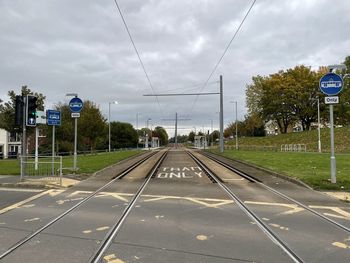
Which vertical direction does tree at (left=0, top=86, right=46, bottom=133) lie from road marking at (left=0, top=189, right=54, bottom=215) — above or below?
above

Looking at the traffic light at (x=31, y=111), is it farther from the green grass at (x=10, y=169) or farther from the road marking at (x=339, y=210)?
the road marking at (x=339, y=210)

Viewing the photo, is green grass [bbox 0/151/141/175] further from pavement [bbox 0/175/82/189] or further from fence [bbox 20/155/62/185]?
pavement [bbox 0/175/82/189]

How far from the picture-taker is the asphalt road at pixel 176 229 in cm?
639

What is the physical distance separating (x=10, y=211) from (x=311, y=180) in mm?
10564

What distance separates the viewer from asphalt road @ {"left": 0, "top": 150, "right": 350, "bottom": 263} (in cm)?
639

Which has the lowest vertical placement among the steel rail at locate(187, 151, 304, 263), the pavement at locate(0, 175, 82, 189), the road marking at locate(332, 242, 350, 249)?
the road marking at locate(332, 242, 350, 249)

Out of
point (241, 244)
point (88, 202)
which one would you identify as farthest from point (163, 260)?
point (88, 202)

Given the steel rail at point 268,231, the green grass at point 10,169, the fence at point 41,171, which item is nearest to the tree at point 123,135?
the green grass at point 10,169

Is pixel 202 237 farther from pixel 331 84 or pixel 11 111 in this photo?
pixel 11 111

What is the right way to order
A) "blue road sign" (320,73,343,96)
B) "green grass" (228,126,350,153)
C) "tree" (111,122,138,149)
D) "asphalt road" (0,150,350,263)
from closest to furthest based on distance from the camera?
"asphalt road" (0,150,350,263) → "blue road sign" (320,73,343,96) → "green grass" (228,126,350,153) → "tree" (111,122,138,149)

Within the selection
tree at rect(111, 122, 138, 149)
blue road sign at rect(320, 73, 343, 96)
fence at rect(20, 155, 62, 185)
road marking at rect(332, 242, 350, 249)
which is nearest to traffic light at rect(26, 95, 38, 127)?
fence at rect(20, 155, 62, 185)

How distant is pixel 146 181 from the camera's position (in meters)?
17.3

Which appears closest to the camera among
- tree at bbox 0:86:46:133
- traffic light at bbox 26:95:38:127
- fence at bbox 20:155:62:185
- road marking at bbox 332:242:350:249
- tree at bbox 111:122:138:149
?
road marking at bbox 332:242:350:249

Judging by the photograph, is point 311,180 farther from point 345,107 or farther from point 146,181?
point 345,107
